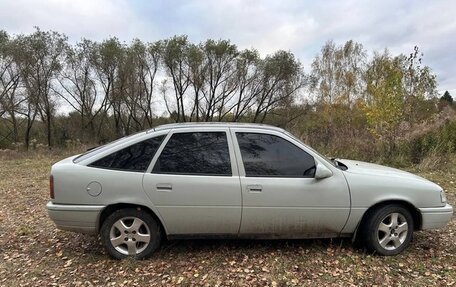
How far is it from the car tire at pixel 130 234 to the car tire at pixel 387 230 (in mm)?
2458

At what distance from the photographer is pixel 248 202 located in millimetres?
3801

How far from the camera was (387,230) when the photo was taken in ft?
13.1

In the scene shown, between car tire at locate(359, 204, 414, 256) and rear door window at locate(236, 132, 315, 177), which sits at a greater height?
rear door window at locate(236, 132, 315, 177)

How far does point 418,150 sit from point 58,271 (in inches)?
426

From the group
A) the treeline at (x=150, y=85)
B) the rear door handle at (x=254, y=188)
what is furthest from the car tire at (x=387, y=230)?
the treeline at (x=150, y=85)

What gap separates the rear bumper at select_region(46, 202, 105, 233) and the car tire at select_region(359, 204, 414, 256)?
3080 mm

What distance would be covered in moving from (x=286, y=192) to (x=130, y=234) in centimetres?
185

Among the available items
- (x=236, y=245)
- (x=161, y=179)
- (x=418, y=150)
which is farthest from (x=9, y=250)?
(x=418, y=150)

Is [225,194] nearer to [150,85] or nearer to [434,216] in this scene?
[434,216]

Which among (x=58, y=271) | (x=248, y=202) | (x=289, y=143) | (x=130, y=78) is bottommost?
(x=58, y=271)

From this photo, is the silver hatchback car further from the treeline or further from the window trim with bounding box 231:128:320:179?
the treeline

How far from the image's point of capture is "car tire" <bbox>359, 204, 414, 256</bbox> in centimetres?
394

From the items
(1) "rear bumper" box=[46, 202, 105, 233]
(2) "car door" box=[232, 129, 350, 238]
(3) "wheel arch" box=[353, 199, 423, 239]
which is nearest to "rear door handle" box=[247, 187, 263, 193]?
(2) "car door" box=[232, 129, 350, 238]

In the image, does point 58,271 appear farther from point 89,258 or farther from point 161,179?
point 161,179
